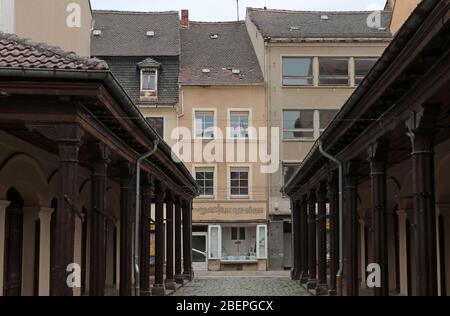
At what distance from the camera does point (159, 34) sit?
45281mm

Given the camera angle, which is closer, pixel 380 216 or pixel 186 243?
pixel 380 216

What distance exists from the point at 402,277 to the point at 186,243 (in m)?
11.7

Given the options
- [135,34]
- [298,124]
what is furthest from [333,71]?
[135,34]

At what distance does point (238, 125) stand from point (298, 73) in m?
4.05

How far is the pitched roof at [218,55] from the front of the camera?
4303 centimetres

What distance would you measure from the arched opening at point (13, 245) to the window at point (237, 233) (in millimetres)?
25801

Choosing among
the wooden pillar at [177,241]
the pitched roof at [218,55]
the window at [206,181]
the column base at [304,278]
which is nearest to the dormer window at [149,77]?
the pitched roof at [218,55]

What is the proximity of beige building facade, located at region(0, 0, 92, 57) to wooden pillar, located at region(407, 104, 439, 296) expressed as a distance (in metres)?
8.84

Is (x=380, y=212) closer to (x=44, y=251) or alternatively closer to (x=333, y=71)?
(x=44, y=251)

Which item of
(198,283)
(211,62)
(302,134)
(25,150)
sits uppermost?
(211,62)

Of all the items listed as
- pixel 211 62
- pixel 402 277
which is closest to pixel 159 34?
pixel 211 62

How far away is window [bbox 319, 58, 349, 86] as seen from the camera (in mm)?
42562

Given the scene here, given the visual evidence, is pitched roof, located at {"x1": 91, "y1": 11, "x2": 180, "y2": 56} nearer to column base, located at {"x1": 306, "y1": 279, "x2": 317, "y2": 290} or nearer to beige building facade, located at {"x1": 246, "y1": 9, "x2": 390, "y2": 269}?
beige building facade, located at {"x1": 246, "y1": 9, "x2": 390, "y2": 269}
